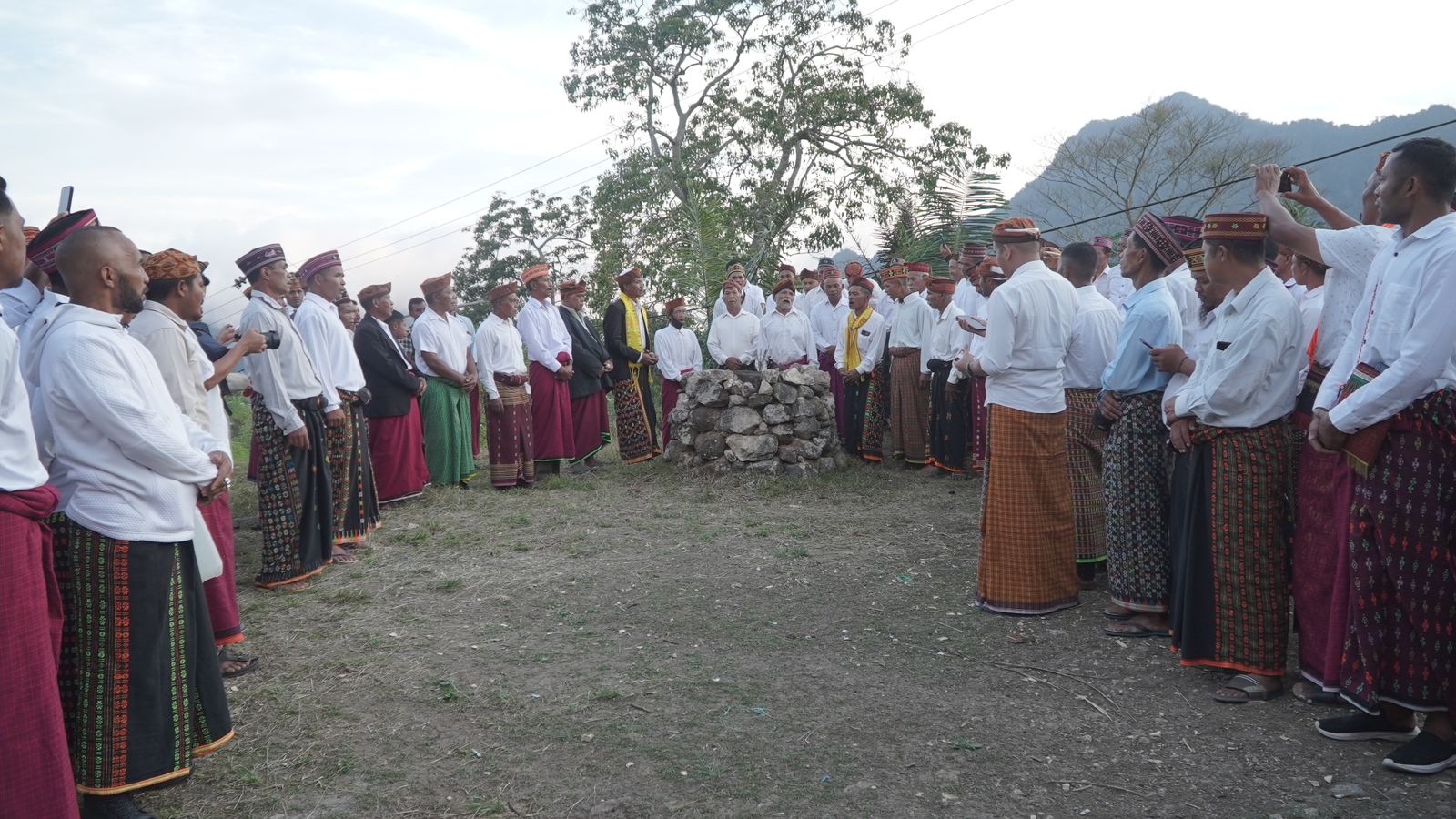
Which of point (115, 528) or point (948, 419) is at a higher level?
point (115, 528)

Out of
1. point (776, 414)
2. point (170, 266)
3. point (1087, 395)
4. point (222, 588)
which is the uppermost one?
point (170, 266)

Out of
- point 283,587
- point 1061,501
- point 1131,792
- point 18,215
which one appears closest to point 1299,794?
point 1131,792

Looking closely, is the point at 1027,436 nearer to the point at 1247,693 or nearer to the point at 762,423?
the point at 1247,693

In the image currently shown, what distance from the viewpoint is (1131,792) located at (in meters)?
3.05

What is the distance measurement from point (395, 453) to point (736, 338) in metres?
3.82

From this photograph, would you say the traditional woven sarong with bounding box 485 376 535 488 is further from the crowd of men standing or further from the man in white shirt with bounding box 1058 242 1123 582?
the man in white shirt with bounding box 1058 242 1123 582

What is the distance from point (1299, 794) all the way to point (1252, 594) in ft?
3.14

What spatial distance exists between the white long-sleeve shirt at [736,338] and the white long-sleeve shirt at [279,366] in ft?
17.2

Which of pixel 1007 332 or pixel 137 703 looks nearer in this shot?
pixel 137 703

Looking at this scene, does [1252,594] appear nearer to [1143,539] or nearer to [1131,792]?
[1143,539]

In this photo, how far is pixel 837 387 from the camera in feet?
35.2

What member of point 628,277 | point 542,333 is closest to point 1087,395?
point 542,333

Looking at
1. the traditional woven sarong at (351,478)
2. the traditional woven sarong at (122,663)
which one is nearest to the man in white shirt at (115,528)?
the traditional woven sarong at (122,663)

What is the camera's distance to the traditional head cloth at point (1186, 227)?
4.73 m
